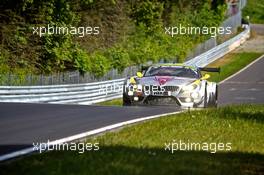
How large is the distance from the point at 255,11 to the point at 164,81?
98.1 metres

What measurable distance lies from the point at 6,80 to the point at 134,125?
13.4 m

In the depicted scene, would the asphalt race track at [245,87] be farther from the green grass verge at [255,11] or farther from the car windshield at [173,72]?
the green grass verge at [255,11]

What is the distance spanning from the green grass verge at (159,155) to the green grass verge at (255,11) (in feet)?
324

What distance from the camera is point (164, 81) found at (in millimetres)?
17438

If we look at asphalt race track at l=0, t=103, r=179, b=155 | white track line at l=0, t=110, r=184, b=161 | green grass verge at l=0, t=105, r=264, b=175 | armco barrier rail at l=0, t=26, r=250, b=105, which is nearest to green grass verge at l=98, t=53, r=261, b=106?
armco barrier rail at l=0, t=26, r=250, b=105

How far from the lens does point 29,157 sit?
7926 mm

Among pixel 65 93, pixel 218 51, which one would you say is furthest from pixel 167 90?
pixel 218 51

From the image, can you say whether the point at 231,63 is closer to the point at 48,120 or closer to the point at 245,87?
the point at 245,87

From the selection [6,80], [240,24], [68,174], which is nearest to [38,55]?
[6,80]

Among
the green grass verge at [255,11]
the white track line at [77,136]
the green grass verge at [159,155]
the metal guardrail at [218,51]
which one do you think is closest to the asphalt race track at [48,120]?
the white track line at [77,136]

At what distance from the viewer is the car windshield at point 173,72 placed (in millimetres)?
18609

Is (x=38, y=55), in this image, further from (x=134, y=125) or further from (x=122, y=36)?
(x=134, y=125)

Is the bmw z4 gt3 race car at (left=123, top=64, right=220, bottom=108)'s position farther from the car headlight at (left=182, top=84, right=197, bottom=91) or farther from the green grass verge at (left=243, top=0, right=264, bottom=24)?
the green grass verge at (left=243, top=0, right=264, bottom=24)

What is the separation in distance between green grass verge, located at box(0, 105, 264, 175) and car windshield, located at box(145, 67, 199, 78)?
255 inches
